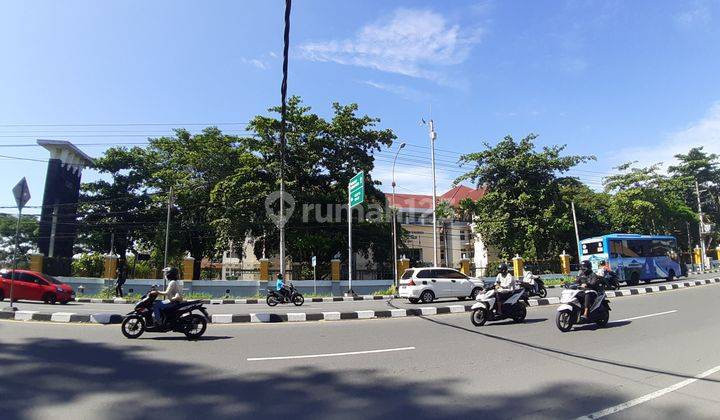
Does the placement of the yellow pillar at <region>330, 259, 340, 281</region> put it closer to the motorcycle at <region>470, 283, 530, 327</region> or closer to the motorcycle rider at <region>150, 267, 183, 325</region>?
the motorcycle at <region>470, 283, 530, 327</region>

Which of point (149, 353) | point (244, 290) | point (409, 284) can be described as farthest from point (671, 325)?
point (244, 290)

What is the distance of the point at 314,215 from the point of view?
31.6 m

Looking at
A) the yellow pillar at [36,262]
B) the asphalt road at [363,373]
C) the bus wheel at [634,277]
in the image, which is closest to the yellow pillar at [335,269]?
the bus wheel at [634,277]

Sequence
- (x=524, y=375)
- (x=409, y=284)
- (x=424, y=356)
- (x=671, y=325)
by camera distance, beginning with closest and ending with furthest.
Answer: (x=524, y=375)
(x=424, y=356)
(x=671, y=325)
(x=409, y=284)

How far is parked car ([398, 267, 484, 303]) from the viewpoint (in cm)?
1825

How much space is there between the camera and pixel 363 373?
19.3ft

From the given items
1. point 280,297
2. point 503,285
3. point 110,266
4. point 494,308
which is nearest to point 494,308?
point 494,308

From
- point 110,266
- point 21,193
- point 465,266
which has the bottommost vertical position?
point 465,266

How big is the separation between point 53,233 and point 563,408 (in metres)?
38.5

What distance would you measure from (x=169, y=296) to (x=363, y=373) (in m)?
4.80

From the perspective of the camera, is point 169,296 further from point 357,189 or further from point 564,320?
point 357,189

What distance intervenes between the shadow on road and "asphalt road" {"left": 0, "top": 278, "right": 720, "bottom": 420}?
0.06 ft

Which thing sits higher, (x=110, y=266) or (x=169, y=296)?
(x=110, y=266)

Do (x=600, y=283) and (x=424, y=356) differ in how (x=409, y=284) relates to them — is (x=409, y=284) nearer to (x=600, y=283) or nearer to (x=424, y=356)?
(x=600, y=283)
